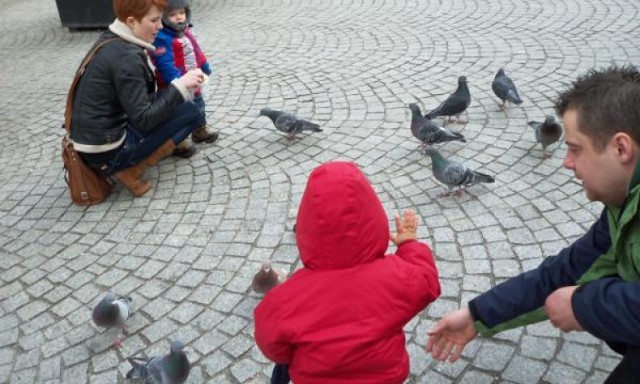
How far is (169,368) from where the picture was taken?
9.26 feet

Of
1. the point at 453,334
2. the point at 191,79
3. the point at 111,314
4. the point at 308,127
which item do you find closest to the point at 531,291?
the point at 453,334

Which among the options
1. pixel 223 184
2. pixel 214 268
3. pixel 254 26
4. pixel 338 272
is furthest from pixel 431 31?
pixel 338 272

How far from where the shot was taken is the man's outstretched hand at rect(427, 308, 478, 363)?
2.52 metres

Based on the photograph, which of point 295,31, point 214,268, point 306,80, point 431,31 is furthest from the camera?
point 295,31

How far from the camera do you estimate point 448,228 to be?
4066 millimetres

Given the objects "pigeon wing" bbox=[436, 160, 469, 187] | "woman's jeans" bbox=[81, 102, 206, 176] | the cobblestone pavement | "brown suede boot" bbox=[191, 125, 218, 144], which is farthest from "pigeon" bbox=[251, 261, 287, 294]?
"brown suede boot" bbox=[191, 125, 218, 144]

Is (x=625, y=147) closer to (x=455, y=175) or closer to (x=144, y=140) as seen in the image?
(x=455, y=175)

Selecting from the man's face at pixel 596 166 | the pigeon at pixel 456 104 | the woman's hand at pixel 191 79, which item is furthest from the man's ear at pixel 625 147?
the woman's hand at pixel 191 79

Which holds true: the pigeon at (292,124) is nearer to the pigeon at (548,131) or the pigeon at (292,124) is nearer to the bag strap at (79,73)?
the bag strap at (79,73)

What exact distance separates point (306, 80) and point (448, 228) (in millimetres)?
3630

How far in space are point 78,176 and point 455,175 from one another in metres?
3.31

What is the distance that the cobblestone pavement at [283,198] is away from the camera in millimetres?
3266

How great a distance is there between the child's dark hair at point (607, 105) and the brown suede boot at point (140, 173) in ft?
12.7

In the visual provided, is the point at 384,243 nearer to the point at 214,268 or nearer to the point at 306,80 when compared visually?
the point at 214,268
